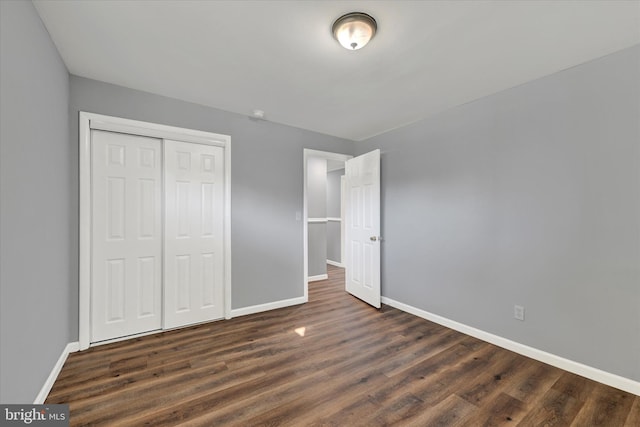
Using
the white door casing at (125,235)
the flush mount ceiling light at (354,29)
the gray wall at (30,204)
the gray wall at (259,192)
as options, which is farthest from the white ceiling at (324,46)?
the white door casing at (125,235)

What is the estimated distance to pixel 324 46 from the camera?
1.91 m

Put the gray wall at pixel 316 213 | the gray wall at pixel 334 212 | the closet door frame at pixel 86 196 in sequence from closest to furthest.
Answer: the closet door frame at pixel 86 196, the gray wall at pixel 316 213, the gray wall at pixel 334 212

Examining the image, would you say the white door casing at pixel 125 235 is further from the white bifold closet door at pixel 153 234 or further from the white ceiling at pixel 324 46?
the white ceiling at pixel 324 46

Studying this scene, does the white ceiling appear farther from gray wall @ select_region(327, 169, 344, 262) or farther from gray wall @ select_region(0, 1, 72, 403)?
gray wall @ select_region(327, 169, 344, 262)

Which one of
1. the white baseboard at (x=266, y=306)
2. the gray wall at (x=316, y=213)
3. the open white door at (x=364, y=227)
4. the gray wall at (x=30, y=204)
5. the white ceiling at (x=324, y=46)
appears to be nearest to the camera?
the gray wall at (x=30, y=204)

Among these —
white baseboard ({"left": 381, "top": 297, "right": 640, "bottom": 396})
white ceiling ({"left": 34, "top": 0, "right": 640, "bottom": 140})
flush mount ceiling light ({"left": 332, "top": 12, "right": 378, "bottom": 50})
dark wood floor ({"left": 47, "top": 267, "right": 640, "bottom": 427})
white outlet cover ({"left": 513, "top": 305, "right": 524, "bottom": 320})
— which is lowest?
dark wood floor ({"left": 47, "top": 267, "right": 640, "bottom": 427})

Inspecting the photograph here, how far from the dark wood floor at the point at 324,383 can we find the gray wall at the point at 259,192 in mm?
704

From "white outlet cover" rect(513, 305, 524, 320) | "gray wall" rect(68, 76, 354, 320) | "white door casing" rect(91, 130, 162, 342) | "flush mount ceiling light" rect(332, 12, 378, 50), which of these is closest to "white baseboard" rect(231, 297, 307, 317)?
"gray wall" rect(68, 76, 354, 320)

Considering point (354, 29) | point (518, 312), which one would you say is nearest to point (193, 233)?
point (354, 29)

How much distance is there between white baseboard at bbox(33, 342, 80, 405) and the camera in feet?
5.50

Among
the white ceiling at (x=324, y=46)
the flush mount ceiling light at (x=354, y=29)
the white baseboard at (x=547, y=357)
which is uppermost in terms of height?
the white ceiling at (x=324, y=46)

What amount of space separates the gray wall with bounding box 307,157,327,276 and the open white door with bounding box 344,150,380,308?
1076mm

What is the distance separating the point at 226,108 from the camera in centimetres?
304

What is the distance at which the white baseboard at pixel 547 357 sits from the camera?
1.89m
